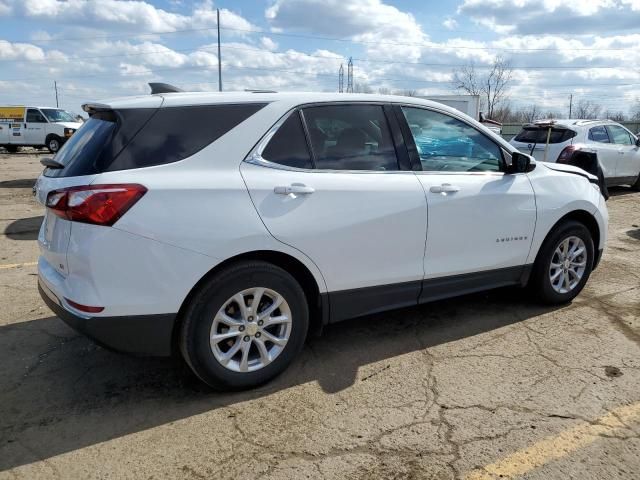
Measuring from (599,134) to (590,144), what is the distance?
0.64 metres

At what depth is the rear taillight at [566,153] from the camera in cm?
1027

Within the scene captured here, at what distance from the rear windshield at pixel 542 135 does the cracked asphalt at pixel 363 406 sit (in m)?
7.20

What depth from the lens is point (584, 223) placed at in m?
4.79

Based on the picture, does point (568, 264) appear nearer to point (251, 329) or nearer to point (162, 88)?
point (251, 329)

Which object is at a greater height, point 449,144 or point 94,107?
point 94,107

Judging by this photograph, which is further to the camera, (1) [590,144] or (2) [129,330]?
(1) [590,144]

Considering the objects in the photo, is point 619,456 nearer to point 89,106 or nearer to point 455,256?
point 455,256

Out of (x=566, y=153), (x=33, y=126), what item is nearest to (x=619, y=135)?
(x=566, y=153)

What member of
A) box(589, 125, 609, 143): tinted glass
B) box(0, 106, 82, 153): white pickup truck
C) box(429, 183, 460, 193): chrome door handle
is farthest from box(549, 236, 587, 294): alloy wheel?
box(0, 106, 82, 153): white pickup truck

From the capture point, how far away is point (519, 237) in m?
4.25

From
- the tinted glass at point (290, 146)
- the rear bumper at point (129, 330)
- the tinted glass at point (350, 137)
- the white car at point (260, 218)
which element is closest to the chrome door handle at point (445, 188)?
the white car at point (260, 218)

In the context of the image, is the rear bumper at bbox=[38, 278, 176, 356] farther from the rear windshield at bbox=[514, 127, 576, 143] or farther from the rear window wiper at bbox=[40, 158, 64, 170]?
the rear windshield at bbox=[514, 127, 576, 143]

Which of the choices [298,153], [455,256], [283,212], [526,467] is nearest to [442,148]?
[455,256]

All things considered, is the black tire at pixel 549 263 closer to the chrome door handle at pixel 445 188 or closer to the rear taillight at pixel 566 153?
the chrome door handle at pixel 445 188
